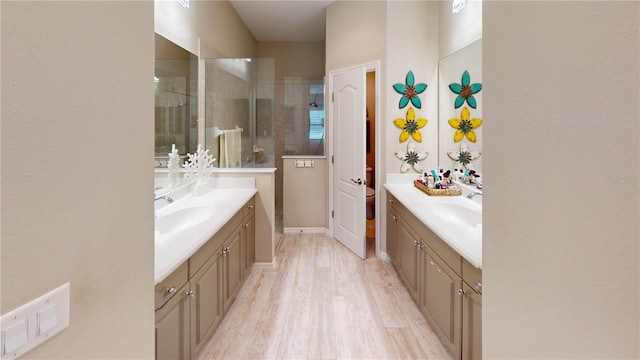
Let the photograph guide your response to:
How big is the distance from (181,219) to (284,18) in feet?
11.9

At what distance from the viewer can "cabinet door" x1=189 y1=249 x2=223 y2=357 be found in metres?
1.90

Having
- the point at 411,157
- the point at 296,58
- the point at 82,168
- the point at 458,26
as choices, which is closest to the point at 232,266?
the point at 82,168

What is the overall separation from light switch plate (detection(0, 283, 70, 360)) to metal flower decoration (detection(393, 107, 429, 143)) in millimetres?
3571

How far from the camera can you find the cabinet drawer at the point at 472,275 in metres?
1.58

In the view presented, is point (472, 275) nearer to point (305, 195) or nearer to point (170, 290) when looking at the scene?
point (170, 290)

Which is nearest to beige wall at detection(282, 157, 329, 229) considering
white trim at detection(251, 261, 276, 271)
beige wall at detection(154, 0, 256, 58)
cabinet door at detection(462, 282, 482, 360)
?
white trim at detection(251, 261, 276, 271)

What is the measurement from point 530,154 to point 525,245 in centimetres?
20

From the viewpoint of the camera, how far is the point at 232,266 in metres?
2.65

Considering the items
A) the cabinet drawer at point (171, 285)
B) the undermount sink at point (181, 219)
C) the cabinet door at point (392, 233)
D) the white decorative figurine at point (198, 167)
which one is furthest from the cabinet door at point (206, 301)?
the cabinet door at point (392, 233)

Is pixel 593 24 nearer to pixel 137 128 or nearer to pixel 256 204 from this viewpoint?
pixel 137 128

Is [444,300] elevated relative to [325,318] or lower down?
elevated

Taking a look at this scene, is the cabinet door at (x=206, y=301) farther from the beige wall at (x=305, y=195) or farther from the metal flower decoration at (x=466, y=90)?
the beige wall at (x=305, y=195)

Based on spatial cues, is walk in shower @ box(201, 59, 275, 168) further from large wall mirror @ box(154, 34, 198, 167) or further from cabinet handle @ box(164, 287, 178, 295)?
cabinet handle @ box(164, 287, 178, 295)

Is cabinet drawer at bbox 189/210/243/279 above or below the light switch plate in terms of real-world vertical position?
below
